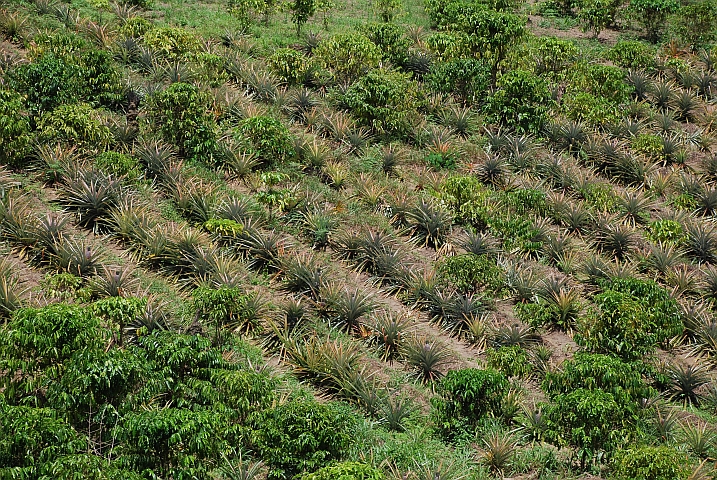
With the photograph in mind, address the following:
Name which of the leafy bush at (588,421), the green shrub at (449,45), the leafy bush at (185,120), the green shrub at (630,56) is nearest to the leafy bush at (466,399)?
the leafy bush at (588,421)

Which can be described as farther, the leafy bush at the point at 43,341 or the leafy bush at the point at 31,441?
the leafy bush at the point at 43,341

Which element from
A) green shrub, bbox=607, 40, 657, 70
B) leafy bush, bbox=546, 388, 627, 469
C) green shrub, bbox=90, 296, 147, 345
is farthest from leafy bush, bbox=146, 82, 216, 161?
green shrub, bbox=607, 40, 657, 70

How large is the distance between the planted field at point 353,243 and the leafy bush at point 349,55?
0.20 ft

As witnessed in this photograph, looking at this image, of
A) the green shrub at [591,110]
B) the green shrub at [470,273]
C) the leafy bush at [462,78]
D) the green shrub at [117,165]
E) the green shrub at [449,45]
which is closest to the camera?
the green shrub at [470,273]

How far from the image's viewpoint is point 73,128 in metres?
16.1

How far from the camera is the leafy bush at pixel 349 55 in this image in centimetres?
1936

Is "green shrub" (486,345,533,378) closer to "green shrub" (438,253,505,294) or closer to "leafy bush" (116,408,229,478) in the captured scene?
"green shrub" (438,253,505,294)

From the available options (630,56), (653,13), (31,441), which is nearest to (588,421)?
(31,441)

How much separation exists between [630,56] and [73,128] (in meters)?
12.2

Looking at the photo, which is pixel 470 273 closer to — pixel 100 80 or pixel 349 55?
pixel 349 55

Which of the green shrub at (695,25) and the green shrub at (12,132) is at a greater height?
the green shrub at (695,25)

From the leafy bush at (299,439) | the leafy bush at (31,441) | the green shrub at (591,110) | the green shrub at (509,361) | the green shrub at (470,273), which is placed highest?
the leafy bush at (31,441)

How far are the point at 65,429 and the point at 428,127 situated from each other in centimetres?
1147

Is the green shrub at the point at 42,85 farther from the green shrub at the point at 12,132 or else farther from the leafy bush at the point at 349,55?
the leafy bush at the point at 349,55
